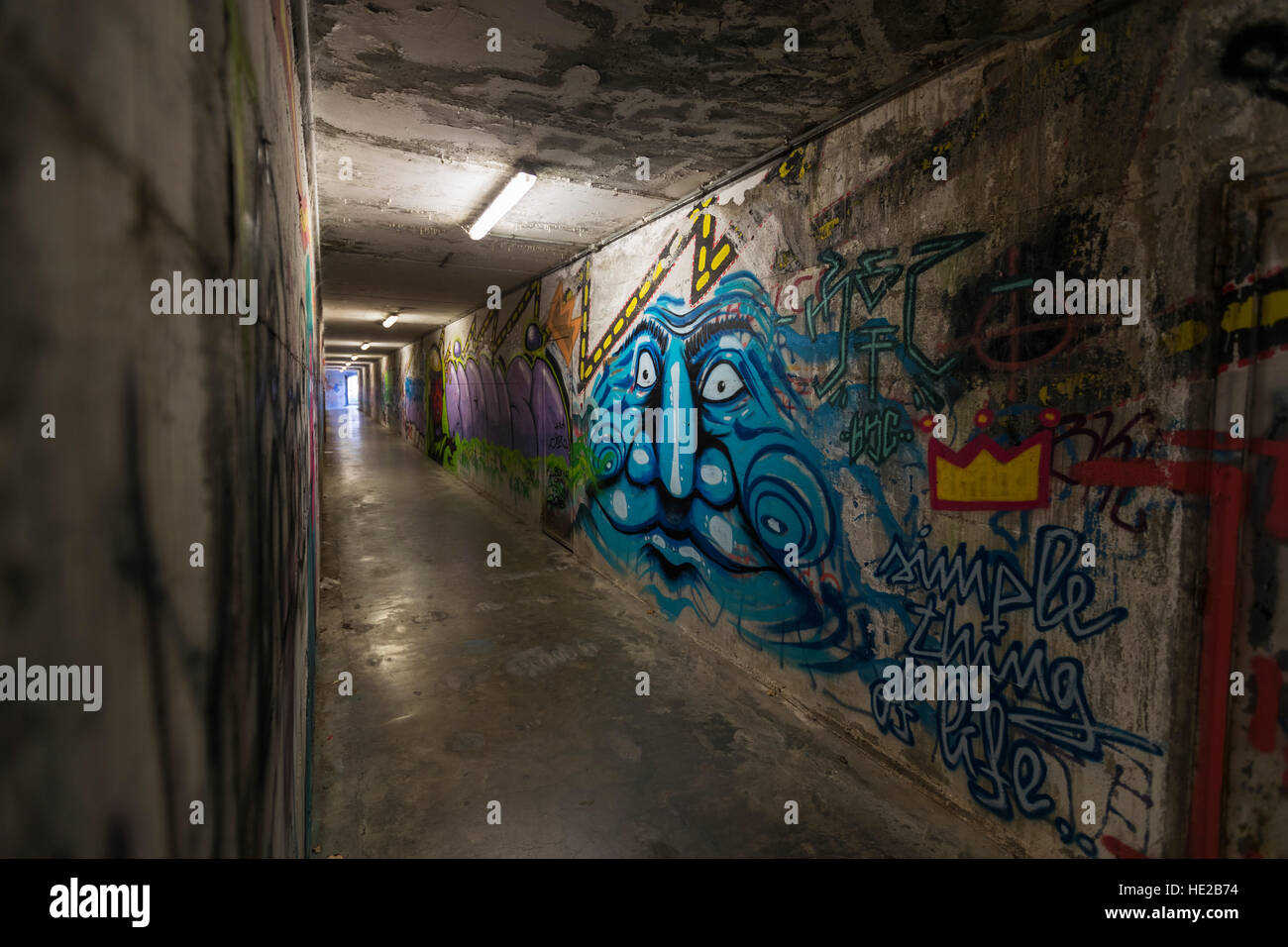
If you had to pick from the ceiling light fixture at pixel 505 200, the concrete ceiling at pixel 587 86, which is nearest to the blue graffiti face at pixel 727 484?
the concrete ceiling at pixel 587 86

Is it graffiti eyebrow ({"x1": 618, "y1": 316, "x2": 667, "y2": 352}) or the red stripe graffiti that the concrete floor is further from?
graffiti eyebrow ({"x1": 618, "y1": 316, "x2": 667, "y2": 352})

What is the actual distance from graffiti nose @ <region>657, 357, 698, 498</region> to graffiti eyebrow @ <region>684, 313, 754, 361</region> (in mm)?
221

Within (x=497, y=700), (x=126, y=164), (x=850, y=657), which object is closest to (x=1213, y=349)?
(x=850, y=657)

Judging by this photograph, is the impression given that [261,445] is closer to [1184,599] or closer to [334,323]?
[1184,599]

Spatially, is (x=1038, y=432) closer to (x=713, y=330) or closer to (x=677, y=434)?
(x=713, y=330)

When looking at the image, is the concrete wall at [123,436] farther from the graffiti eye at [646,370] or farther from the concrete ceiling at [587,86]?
the graffiti eye at [646,370]

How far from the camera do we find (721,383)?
5.28 metres

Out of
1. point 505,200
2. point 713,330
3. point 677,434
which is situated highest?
point 505,200

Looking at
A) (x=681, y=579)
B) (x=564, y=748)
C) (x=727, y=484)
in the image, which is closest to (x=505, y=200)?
(x=727, y=484)

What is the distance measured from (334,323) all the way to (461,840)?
1578 cm

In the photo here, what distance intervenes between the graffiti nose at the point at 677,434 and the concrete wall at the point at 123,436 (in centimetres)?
484

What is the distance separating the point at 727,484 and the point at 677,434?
3.11 ft

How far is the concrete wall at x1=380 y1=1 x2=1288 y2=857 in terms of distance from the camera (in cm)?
239

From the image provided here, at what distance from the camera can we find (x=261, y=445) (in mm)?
1366
